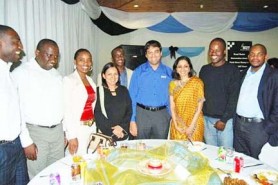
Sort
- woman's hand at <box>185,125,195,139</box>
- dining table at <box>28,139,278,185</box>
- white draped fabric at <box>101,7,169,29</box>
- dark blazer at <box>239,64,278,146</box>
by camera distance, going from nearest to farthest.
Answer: dining table at <box>28,139,278,185</box> < dark blazer at <box>239,64,278,146</box> < woman's hand at <box>185,125,195,139</box> < white draped fabric at <box>101,7,169,29</box>

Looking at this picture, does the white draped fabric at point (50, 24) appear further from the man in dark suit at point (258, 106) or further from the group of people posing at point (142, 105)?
the man in dark suit at point (258, 106)

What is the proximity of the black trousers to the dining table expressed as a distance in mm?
615

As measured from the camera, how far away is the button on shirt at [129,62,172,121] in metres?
2.97

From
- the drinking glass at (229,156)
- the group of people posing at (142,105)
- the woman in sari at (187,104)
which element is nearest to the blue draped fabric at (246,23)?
the group of people posing at (142,105)

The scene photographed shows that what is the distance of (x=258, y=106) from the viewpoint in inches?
102

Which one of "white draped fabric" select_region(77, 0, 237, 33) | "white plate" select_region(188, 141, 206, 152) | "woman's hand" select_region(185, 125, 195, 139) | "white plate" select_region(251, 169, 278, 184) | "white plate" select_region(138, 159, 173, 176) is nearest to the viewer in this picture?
"white plate" select_region(138, 159, 173, 176)

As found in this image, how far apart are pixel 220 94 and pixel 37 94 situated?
189 cm

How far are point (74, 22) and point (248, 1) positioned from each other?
3233mm

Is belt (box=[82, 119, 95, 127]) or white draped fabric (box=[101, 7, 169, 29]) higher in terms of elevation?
white draped fabric (box=[101, 7, 169, 29])

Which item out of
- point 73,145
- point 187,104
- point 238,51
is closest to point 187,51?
point 238,51

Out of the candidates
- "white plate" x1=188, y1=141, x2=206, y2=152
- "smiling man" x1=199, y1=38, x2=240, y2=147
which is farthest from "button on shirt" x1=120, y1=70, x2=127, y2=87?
"white plate" x1=188, y1=141, x2=206, y2=152

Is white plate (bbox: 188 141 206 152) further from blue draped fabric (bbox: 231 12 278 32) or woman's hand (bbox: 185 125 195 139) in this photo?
blue draped fabric (bbox: 231 12 278 32)

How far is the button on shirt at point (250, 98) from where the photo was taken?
2.60 meters

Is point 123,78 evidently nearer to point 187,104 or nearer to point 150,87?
point 150,87
